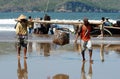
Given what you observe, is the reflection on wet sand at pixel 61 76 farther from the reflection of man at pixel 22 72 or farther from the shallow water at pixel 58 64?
the reflection of man at pixel 22 72

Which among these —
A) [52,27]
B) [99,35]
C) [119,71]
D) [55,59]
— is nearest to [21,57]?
[55,59]

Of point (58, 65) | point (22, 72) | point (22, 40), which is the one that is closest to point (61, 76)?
point (22, 72)

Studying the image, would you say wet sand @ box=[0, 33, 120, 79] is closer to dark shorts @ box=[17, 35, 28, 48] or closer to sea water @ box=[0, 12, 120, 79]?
sea water @ box=[0, 12, 120, 79]

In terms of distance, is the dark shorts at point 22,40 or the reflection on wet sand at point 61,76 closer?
the reflection on wet sand at point 61,76

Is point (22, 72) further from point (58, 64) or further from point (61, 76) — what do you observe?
point (58, 64)

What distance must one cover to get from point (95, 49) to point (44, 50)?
2.22 meters

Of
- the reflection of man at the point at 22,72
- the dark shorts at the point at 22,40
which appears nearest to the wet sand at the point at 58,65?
the reflection of man at the point at 22,72

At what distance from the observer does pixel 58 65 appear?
14.1 metres

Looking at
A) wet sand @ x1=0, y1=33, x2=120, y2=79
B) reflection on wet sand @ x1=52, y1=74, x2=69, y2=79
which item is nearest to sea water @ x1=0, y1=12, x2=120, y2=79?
wet sand @ x1=0, y1=33, x2=120, y2=79

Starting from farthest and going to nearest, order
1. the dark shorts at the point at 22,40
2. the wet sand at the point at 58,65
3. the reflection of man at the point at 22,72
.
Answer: the dark shorts at the point at 22,40 → the wet sand at the point at 58,65 → the reflection of man at the point at 22,72

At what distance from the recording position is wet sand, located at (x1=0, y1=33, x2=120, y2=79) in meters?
12.2

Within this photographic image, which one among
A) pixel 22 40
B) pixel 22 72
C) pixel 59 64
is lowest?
pixel 59 64

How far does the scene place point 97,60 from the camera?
50.6ft

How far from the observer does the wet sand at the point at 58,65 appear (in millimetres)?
12175
